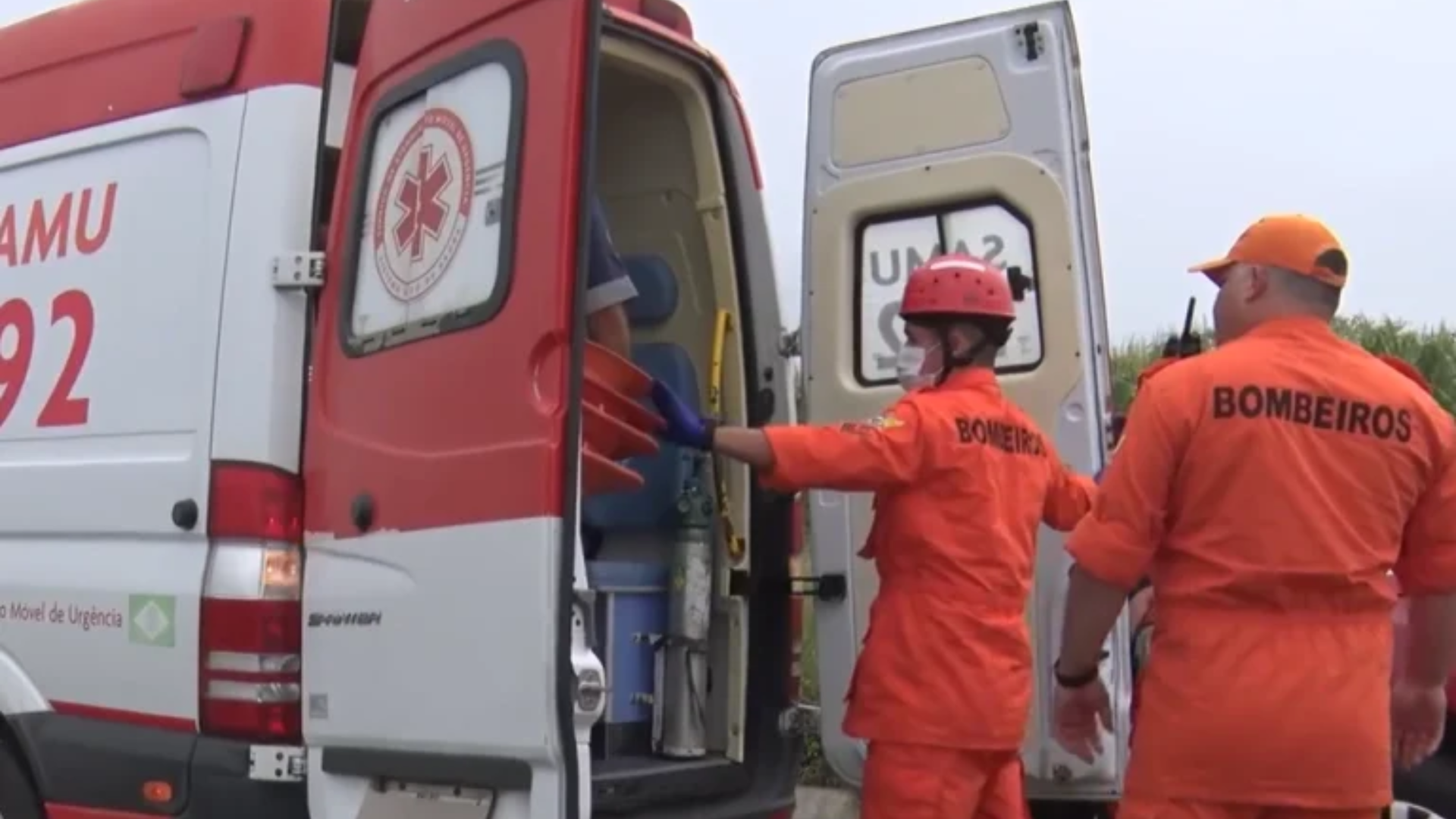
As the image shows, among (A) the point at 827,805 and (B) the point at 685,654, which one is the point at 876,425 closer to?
(B) the point at 685,654

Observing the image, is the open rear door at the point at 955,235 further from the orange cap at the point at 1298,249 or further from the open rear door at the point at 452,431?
the open rear door at the point at 452,431

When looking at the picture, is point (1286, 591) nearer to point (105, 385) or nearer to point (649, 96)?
point (649, 96)

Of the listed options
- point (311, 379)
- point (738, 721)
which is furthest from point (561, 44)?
point (738, 721)

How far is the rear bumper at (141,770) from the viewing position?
3.33m

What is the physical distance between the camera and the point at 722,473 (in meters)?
4.09

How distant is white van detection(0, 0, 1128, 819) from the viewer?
3023 millimetres

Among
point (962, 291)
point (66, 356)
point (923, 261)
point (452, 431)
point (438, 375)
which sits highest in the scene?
point (923, 261)

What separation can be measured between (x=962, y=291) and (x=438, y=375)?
49.7 inches

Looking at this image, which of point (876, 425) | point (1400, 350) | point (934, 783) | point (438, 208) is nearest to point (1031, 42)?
point (876, 425)

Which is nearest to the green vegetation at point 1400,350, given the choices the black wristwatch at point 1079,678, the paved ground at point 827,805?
the paved ground at point 827,805

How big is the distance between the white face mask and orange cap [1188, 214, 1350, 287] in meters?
0.94

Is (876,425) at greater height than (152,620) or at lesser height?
greater

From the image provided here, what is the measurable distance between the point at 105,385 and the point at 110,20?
843 mm

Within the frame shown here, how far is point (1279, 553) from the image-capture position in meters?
2.96
